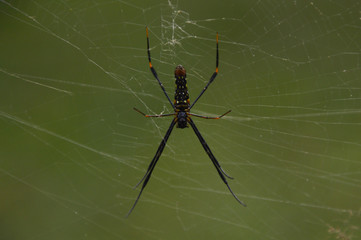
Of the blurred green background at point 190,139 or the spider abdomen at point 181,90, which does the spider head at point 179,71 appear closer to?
the spider abdomen at point 181,90

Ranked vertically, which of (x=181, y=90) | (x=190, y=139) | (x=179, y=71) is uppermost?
(x=179, y=71)

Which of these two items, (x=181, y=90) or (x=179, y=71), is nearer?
(x=179, y=71)

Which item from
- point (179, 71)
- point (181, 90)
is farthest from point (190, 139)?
point (179, 71)

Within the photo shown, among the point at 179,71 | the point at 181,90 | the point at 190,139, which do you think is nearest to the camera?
the point at 179,71

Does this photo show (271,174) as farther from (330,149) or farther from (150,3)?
(150,3)

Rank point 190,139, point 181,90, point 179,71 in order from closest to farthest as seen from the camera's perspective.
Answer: point 179,71
point 181,90
point 190,139

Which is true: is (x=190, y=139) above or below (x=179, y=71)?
below

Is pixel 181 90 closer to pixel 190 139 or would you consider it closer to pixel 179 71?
pixel 179 71

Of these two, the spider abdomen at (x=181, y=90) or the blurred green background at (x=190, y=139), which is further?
the blurred green background at (x=190, y=139)

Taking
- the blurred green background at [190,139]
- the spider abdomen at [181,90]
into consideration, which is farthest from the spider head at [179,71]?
the blurred green background at [190,139]
